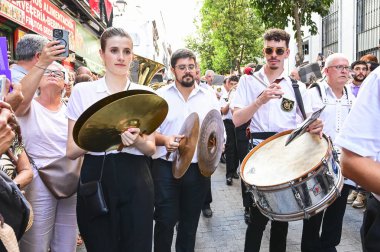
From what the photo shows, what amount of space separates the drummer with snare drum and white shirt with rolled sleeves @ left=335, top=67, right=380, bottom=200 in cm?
191

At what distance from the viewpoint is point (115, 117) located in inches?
83.9

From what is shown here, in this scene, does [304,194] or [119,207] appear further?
[304,194]

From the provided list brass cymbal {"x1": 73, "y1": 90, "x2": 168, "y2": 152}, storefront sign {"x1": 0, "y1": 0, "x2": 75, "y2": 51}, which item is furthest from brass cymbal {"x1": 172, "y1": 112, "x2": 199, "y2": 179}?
storefront sign {"x1": 0, "y1": 0, "x2": 75, "y2": 51}

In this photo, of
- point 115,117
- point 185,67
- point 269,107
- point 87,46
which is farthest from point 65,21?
point 115,117

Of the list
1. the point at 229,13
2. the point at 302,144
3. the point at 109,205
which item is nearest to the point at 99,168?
the point at 109,205

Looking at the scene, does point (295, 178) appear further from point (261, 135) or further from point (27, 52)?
point (27, 52)

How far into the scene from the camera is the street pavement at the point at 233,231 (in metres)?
4.40

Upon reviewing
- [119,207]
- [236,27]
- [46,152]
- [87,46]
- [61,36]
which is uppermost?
[236,27]

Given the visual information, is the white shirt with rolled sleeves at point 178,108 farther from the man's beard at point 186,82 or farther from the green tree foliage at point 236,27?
the green tree foliage at point 236,27

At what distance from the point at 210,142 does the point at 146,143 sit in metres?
1.11

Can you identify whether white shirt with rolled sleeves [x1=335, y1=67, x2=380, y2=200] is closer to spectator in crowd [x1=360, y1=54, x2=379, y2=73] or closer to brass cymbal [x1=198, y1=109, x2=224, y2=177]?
brass cymbal [x1=198, y1=109, x2=224, y2=177]

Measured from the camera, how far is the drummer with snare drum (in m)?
A: 3.55

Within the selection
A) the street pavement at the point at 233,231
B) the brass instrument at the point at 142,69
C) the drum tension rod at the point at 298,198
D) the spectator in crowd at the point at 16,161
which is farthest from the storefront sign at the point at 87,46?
the drum tension rod at the point at 298,198

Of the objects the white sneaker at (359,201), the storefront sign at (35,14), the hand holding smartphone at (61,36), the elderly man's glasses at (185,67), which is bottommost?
the white sneaker at (359,201)
